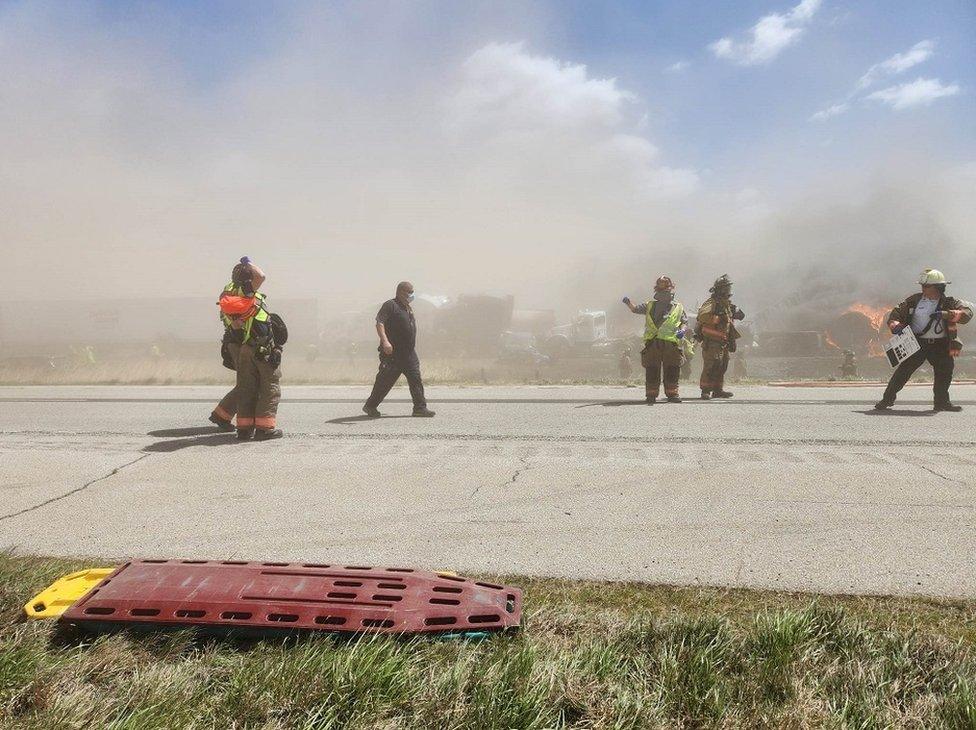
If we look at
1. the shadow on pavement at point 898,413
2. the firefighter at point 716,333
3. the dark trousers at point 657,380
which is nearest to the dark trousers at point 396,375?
the dark trousers at point 657,380

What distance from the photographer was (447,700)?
6.97ft

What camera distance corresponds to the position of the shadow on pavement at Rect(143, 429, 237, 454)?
7.00m

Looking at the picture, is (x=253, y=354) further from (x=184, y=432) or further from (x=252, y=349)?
(x=184, y=432)

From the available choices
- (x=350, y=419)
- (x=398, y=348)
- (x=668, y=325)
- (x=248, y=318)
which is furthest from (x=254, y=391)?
(x=668, y=325)

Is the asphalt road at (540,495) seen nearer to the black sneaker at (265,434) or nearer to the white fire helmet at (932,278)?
the black sneaker at (265,434)

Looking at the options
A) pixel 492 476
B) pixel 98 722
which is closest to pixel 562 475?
pixel 492 476

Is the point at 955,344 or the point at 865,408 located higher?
the point at 955,344

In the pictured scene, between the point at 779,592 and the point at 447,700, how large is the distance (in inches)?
69.0

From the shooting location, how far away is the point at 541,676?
2.23 m

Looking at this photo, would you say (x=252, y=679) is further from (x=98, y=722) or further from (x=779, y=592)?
(x=779, y=592)

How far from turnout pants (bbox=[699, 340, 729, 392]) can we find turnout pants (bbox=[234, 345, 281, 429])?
23.4 feet

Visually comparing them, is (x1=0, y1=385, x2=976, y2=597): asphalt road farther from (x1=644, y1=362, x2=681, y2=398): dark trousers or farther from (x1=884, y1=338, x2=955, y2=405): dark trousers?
(x1=644, y1=362, x2=681, y2=398): dark trousers

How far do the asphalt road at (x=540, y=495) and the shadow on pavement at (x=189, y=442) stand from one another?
0.03m

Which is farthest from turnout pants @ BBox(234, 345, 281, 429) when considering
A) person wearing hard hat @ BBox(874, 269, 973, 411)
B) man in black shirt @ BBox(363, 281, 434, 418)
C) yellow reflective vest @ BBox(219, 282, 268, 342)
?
person wearing hard hat @ BBox(874, 269, 973, 411)
